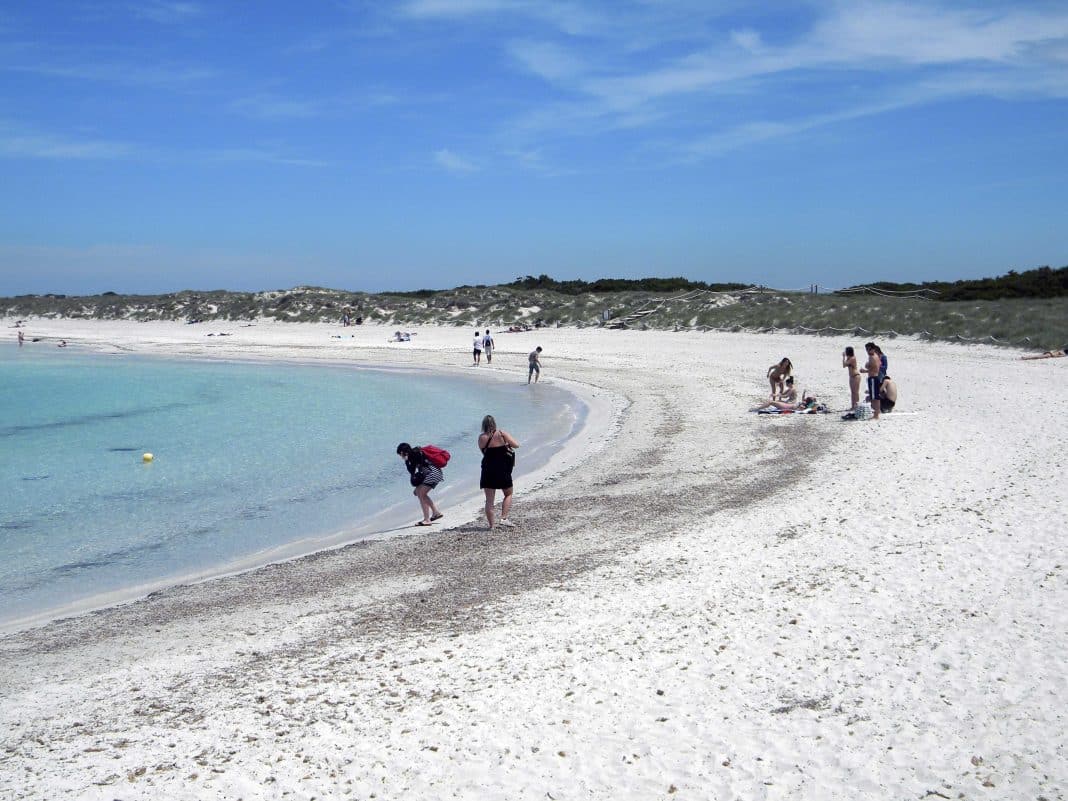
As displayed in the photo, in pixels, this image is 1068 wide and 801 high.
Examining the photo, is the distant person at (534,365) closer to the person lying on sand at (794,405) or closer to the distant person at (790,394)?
the distant person at (790,394)

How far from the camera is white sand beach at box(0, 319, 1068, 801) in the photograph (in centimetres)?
512

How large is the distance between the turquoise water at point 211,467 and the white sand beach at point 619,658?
1575 mm

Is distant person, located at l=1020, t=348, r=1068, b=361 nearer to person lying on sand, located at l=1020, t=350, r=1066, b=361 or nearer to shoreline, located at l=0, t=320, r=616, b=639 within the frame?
person lying on sand, located at l=1020, t=350, r=1066, b=361

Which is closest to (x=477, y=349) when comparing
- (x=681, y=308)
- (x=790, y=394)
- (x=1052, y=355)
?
(x=681, y=308)

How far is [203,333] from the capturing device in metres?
62.5

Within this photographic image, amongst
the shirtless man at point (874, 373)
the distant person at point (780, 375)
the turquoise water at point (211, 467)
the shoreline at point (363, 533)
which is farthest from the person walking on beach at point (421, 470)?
the distant person at point (780, 375)

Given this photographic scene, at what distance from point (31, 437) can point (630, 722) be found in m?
21.5

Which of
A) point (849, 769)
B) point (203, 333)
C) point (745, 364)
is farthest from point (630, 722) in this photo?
point (203, 333)

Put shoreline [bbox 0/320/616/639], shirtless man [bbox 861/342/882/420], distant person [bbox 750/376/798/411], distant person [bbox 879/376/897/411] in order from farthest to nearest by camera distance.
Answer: distant person [bbox 750/376/798/411] < distant person [bbox 879/376/897/411] < shirtless man [bbox 861/342/882/420] < shoreline [bbox 0/320/616/639]

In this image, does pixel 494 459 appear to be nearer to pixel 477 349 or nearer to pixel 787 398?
pixel 787 398

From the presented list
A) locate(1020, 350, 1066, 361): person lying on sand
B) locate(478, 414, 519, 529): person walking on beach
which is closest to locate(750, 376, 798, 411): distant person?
locate(478, 414, 519, 529): person walking on beach

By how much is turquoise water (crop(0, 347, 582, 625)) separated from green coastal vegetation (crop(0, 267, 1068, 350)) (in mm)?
16081

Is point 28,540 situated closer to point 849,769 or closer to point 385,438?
point 385,438

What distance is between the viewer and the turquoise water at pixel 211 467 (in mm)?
11312
